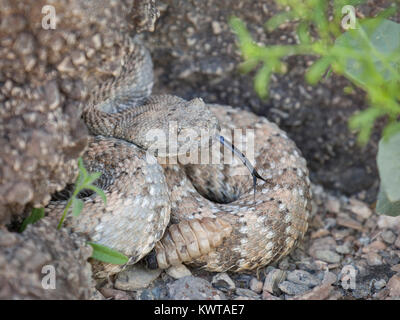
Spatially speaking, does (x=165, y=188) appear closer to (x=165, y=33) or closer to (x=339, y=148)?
(x=165, y=33)

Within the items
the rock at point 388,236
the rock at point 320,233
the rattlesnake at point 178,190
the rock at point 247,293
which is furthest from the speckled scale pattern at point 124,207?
the rock at point 388,236

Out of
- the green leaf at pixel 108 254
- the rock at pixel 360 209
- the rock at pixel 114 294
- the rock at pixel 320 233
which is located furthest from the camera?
the rock at pixel 360 209

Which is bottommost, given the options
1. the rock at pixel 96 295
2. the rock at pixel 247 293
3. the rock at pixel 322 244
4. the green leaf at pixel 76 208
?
the rock at pixel 247 293

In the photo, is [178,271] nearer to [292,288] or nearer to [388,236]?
[292,288]

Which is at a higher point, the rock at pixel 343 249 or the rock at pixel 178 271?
the rock at pixel 178 271

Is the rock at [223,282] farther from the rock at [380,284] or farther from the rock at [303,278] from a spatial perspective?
the rock at [380,284]

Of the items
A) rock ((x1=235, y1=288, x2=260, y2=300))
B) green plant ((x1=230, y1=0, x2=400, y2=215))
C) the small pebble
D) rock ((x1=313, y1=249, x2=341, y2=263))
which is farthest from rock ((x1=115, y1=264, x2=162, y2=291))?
the small pebble
